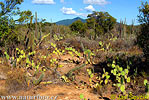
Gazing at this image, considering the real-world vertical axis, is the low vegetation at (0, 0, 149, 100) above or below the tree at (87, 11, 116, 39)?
below

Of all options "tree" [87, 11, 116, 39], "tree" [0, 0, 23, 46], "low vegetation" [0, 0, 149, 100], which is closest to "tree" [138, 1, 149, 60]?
"low vegetation" [0, 0, 149, 100]

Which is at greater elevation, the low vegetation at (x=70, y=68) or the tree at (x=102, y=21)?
the tree at (x=102, y=21)

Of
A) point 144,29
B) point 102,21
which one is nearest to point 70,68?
point 144,29

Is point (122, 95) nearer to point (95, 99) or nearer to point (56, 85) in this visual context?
point (95, 99)

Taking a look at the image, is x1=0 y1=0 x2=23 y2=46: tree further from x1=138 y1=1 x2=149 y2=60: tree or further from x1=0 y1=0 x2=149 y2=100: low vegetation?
x1=138 y1=1 x2=149 y2=60: tree

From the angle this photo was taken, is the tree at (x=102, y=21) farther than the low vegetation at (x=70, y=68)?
Yes

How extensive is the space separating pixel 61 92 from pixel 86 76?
1.36 meters

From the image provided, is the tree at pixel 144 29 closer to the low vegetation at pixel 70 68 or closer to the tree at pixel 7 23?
the low vegetation at pixel 70 68

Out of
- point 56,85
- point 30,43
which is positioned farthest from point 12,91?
point 30,43

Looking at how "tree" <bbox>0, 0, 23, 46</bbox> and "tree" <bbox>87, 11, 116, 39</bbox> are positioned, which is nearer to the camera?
"tree" <bbox>0, 0, 23, 46</bbox>

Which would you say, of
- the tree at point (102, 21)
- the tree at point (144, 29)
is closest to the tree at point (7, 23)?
the tree at point (144, 29)

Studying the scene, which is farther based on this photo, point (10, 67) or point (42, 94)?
point (10, 67)

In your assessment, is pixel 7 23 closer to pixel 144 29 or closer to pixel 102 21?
pixel 144 29

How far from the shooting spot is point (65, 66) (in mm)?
6262
